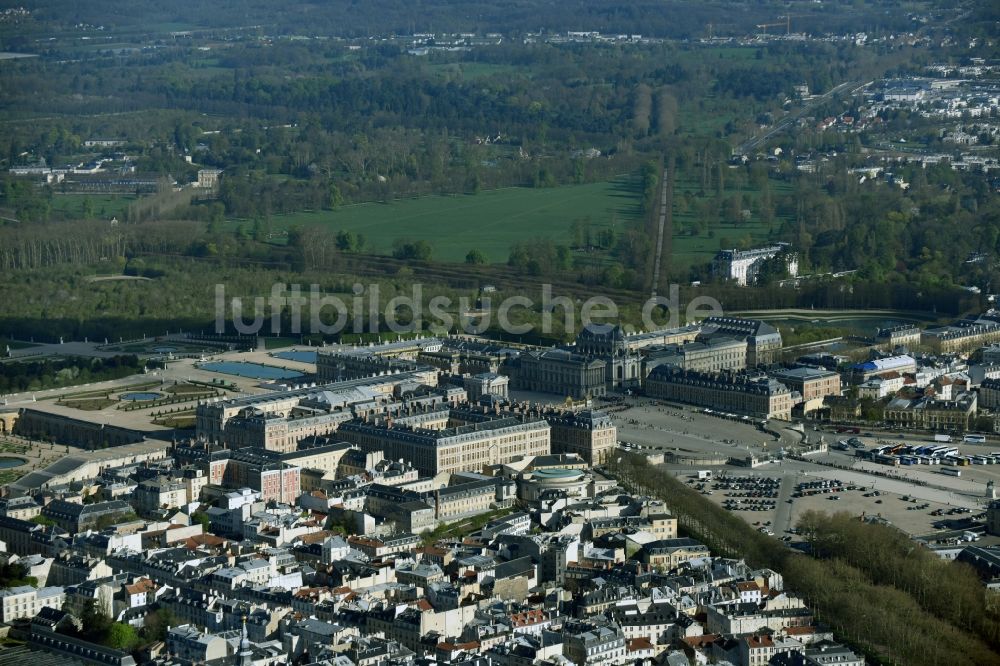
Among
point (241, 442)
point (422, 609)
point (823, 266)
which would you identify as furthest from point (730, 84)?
point (422, 609)

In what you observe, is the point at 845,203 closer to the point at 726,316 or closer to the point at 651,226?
the point at 651,226

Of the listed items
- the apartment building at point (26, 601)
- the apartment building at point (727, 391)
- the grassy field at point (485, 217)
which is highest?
the apartment building at point (26, 601)

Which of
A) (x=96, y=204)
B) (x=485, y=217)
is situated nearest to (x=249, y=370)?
(x=485, y=217)

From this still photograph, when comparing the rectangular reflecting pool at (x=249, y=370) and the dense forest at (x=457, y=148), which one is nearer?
the rectangular reflecting pool at (x=249, y=370)

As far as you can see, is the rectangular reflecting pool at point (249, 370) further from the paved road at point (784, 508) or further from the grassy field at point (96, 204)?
the grassy field at point (96, 204)

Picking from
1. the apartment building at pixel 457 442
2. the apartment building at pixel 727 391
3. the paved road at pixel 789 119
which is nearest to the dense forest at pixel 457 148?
the paved road at pixel 789 119

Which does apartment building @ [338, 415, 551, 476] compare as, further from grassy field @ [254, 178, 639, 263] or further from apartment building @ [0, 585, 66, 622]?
grassy field @ [254, 178, 639, 263]

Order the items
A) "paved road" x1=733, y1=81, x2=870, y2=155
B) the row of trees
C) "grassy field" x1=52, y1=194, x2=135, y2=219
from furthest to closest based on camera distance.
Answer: "paved road" x1=733, y1=81, x2=870, y2=155 < "grassy field" x1=52, y1=194, x2=135, y2=219 < the row of trees

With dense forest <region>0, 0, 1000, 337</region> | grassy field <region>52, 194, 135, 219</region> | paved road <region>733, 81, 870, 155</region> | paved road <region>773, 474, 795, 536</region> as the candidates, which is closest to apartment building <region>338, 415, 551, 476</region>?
paved road <region>773, 474, 795, 536</region>
